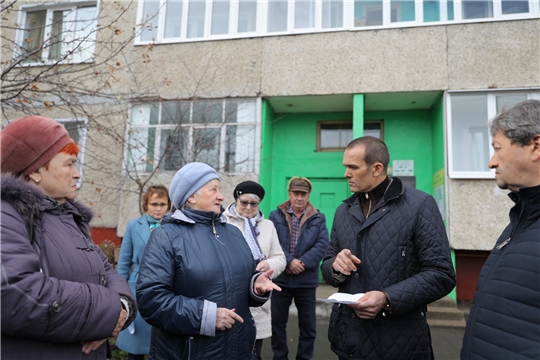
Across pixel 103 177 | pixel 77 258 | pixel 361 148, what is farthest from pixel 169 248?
pixel 103 177

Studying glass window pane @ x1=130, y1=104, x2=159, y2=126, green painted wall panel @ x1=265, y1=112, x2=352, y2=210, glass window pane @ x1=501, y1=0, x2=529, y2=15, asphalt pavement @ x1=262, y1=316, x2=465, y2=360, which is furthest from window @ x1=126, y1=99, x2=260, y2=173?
glass window pane @ x1=501, y1=0, x2=529, y2=15

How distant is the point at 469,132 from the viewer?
24.3 feet

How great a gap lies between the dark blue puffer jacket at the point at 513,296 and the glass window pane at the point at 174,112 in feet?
23.3

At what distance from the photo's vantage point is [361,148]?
2.47 m

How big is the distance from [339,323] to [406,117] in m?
7.10

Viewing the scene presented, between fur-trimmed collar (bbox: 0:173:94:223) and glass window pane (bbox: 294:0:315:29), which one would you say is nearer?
fur-trimmed collar (bbox: 0:173:94:223)

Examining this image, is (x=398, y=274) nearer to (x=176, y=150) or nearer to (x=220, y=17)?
(x=176, y=150)

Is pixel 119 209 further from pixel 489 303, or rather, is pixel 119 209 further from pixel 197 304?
pixel 489 303

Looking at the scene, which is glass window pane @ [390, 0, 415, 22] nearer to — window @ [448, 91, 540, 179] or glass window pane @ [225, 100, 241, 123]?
window @ [448, 91, 540, 179]

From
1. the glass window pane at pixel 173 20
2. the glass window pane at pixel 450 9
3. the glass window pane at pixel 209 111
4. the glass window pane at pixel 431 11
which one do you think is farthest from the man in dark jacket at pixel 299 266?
the glass window pane at pixel 173 20

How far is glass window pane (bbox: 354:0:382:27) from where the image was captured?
25.9ft

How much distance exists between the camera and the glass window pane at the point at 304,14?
26.8 ft

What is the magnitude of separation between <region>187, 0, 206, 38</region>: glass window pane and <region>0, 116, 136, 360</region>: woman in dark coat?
306 inches

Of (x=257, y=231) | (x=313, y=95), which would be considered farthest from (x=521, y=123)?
(x=313, y=95)
